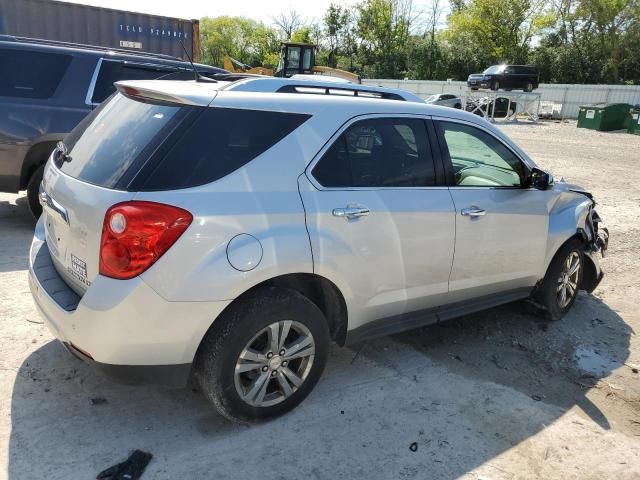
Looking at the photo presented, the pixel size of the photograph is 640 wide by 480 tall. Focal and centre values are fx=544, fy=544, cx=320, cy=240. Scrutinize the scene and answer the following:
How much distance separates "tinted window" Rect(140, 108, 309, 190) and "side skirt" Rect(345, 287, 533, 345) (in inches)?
48.7

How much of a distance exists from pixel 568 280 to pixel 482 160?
144cm

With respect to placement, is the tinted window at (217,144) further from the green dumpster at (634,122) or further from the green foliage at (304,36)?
the green foliage at (304,36)

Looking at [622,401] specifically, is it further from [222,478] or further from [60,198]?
[60,198]

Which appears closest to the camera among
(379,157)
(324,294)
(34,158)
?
(324,294)

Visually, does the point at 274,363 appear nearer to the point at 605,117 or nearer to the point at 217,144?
the point at 217,144

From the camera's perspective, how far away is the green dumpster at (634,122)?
25516 mm

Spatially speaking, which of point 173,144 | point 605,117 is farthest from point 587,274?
point 605,117

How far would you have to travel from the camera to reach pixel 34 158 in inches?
224

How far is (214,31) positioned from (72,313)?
88.8m

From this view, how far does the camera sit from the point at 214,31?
8381 cm

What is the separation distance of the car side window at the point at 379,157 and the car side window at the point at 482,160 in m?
0.34

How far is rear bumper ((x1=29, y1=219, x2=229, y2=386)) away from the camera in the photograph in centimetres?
243

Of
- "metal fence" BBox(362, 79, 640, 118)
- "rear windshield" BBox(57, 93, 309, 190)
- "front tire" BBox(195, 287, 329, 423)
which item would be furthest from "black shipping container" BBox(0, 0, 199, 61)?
"metal fence" BBox(362, 79, 640, 118)

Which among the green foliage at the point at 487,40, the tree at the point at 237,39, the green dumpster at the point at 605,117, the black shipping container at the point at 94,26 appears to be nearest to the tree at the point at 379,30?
the green foliage at the point at 487,40
